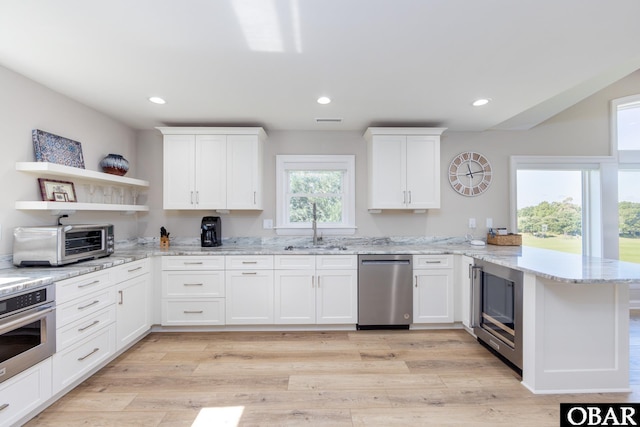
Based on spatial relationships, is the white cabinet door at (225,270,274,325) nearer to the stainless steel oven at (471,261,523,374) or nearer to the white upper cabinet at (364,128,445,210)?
the white upper cabinet at (364,128,445,210)

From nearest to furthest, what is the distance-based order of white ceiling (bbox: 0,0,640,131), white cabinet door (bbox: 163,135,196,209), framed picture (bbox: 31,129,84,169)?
1. white ceiling (bbox: 0,0,640,131)
2. framed picture (bbox: 31,129,84,169)
3. white cabinet door (bbox: 163,135,196,209)

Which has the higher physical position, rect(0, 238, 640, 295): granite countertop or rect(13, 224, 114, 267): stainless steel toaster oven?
rect(13, 224, 114, 267): stainless steel toaster oven

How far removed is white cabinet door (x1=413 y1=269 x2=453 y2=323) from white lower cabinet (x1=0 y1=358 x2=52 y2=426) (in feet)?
9.71

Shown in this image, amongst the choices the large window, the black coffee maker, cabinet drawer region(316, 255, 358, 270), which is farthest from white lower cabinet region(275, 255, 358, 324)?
the large window

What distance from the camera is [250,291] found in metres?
3.00

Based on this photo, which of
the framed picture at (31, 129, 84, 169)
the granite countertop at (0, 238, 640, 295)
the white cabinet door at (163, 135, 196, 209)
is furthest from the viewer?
the white cabinet door at (163, 135, 196, 209)

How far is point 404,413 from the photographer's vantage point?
1801 mm

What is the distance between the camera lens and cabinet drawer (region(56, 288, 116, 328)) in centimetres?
187

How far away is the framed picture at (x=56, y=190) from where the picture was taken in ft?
7.60

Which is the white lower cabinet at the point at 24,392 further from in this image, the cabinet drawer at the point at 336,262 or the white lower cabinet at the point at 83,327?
the cabinet drawer at the point at 336,262

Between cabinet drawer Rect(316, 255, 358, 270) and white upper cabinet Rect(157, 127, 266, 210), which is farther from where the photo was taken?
white upper cabinet Rect(157, 127, 266, 210)

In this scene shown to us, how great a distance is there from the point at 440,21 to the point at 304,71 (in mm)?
941

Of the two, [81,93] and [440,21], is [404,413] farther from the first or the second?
[81,93]

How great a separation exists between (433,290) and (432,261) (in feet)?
1.00
